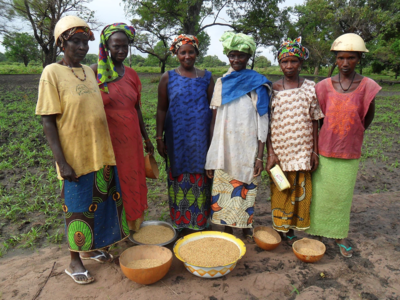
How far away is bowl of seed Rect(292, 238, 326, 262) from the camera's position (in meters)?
2.60

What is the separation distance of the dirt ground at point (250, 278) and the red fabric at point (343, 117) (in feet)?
3.29

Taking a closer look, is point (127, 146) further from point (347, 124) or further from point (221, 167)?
point (347, 124)

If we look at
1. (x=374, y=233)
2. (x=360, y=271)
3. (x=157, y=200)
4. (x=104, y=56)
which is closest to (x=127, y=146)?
(x=104, y=56)

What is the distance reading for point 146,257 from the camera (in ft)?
8.54

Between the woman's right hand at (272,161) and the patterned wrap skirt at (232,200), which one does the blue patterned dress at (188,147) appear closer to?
the patterned wrap skirt at (232,200)

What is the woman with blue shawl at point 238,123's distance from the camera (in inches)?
104

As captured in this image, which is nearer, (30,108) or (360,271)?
(360,271)

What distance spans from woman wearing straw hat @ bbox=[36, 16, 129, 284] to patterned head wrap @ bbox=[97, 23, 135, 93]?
14cm

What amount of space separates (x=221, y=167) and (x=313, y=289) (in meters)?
1.24

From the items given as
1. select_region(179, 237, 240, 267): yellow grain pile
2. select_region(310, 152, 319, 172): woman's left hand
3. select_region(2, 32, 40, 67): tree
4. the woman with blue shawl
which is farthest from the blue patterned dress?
select_region(2, 32, 40, 67): tree

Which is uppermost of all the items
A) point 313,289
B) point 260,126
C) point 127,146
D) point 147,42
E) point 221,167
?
point 147,42

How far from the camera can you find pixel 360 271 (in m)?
2.58

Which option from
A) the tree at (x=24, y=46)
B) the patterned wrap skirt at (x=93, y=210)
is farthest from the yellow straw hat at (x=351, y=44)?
the tree at (x=24, y=46)

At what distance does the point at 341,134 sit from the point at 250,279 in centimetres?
147
